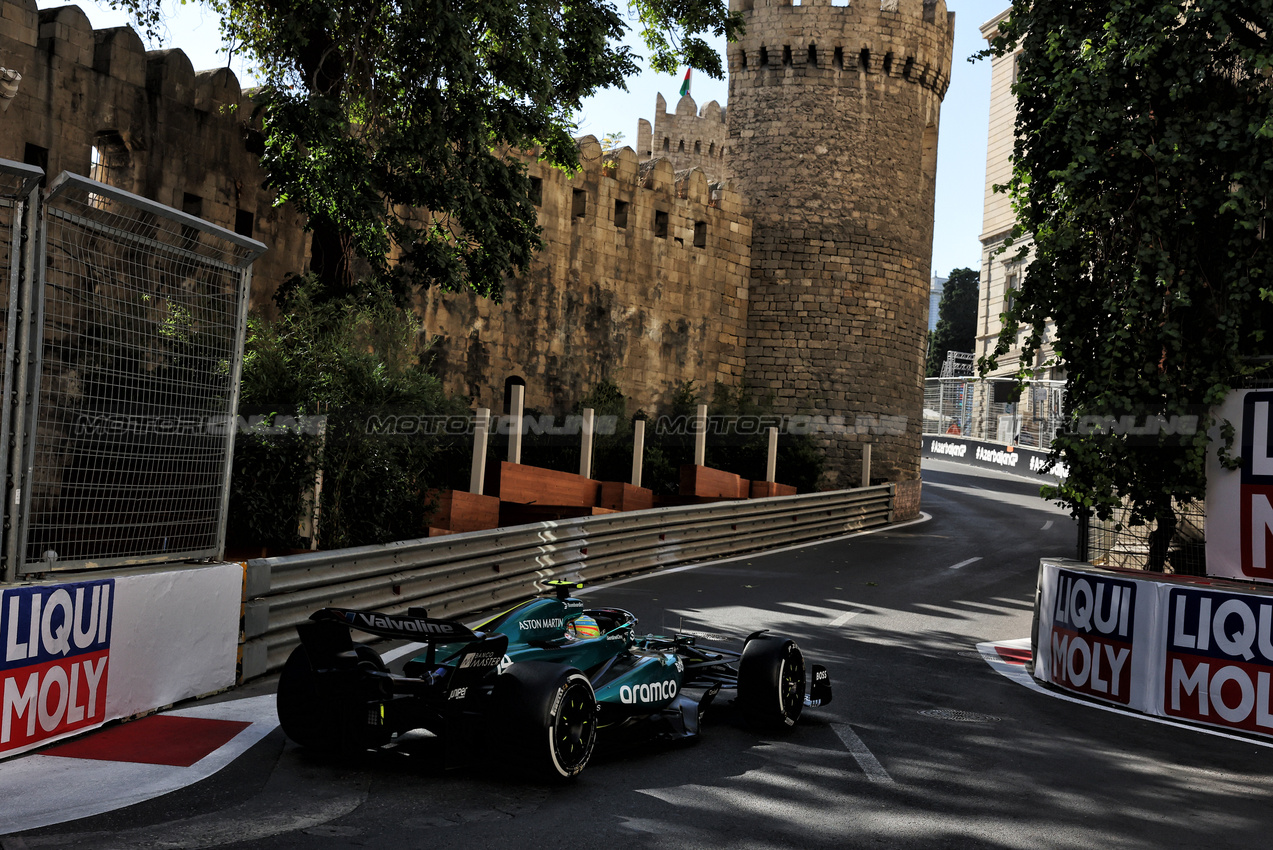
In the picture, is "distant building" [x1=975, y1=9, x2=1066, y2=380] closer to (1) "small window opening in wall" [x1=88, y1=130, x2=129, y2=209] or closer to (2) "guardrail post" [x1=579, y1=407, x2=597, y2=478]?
(2) "guardrail post" [x1=579, y1=407, x2=597, y2=478]

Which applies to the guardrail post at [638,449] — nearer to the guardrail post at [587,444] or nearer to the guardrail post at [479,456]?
the guardrail post at [587,444]

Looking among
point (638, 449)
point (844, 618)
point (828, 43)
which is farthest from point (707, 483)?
point (828, 43)

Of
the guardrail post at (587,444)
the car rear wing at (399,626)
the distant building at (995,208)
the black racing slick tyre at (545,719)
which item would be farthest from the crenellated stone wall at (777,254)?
the distant building at (995,208)

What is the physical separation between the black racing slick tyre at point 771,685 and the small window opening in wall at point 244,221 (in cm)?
1198

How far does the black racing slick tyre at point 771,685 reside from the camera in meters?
7.06

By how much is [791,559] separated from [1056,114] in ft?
32.8

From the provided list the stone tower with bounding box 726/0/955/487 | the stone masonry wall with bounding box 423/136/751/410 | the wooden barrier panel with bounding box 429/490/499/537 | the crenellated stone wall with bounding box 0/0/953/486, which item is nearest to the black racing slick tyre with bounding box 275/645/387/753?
the wooden barrier panel with bounding box 429/490/499/537

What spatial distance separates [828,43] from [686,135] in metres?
23.4

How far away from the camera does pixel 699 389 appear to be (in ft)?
96.8

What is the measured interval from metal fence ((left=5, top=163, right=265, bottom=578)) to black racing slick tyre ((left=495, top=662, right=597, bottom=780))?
8.80 feet

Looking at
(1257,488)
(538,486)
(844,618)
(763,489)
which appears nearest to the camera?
(1257,488)

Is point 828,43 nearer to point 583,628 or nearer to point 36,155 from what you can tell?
point 36,155

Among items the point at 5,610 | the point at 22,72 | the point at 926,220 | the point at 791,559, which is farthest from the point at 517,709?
the point at 926,220

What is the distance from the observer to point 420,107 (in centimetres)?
1367
